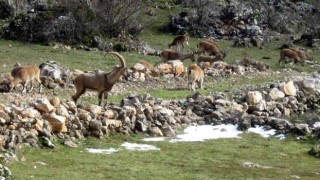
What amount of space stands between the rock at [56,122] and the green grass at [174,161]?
640 mm

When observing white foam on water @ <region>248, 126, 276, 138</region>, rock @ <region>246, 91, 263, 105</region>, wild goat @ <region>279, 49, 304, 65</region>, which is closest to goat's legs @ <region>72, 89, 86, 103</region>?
white foam on water @ <region>248, 126, 276, 138</region>

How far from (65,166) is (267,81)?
656 inches

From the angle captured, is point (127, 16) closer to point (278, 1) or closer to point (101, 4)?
point (101, 4)

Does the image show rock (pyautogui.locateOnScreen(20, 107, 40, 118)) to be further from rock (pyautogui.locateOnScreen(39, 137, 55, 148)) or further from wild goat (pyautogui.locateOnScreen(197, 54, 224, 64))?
wild goat (pyautogui.locateOnScreen(197, 54, 224, 64))

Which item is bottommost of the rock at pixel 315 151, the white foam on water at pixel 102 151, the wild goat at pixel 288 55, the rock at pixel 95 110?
the rock at pixel 315 151

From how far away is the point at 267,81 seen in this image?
28.6 m

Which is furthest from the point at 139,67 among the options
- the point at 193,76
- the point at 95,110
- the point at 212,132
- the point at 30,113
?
the point at 30,113

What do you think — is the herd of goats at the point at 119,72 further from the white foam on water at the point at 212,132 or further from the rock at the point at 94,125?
the white foam on water at the point at 212,132

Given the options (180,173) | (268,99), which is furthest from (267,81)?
(180,173)

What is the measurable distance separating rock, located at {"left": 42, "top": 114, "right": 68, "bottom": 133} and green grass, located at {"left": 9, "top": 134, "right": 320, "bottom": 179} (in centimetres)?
64

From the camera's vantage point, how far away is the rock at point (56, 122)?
1548 cm

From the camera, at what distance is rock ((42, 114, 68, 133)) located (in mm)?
15484

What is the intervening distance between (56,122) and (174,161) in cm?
291

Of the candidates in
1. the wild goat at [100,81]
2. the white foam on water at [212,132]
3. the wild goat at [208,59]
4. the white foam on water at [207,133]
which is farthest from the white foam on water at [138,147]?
the wild goat at [208,59]
